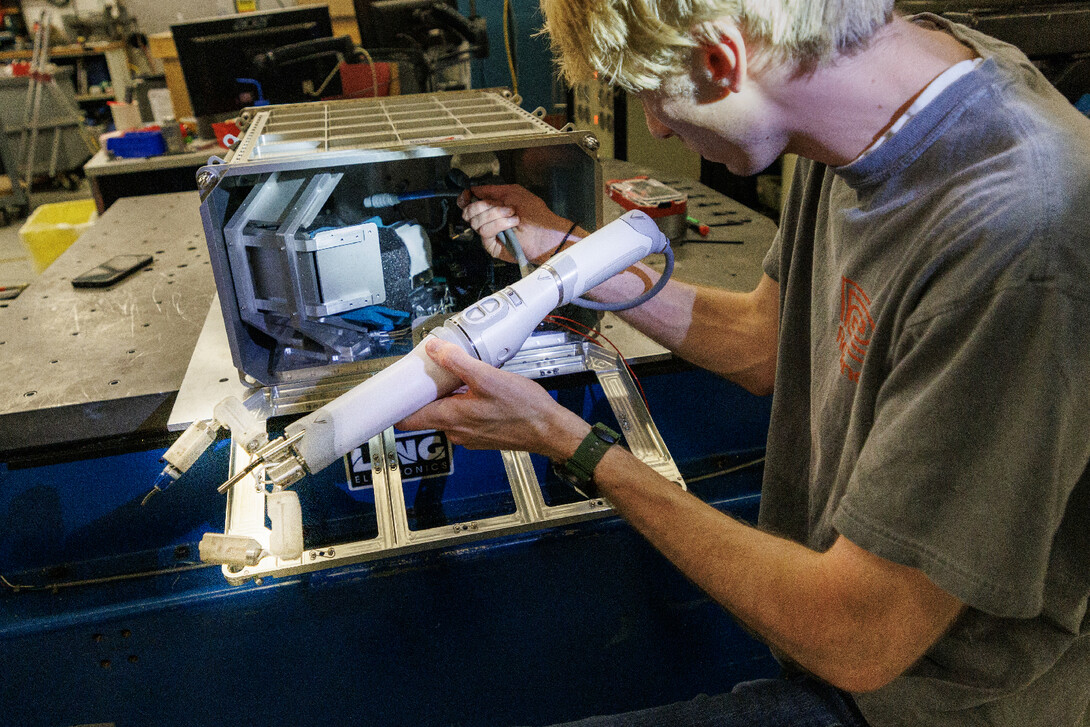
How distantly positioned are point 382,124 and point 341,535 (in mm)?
624

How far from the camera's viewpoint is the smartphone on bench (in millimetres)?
1335

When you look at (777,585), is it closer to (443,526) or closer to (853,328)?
(853,328)

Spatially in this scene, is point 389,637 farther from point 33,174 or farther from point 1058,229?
point 33,174

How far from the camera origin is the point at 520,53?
2.68 m

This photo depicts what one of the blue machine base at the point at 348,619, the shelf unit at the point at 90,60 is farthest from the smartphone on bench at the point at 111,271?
the shelf unit at the point at 90,60

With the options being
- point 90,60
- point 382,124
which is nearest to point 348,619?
point 382,124

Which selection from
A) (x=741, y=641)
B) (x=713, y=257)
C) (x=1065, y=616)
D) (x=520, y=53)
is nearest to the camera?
(x=1065, y=616)

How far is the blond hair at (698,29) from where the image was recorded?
22.6 inches

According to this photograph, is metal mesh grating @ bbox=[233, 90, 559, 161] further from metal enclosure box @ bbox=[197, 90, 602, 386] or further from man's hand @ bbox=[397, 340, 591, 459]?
man's hand @ bbox=[397, 340, 591, 459]

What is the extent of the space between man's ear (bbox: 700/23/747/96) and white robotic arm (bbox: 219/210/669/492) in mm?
267

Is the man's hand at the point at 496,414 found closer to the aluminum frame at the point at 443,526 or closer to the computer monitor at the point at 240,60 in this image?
the aluminum frame at the point at 443,526

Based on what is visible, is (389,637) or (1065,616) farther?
(389,637)

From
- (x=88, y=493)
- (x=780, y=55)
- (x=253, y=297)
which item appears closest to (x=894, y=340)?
(x=780, y=55)

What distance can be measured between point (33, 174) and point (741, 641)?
18.1ft
